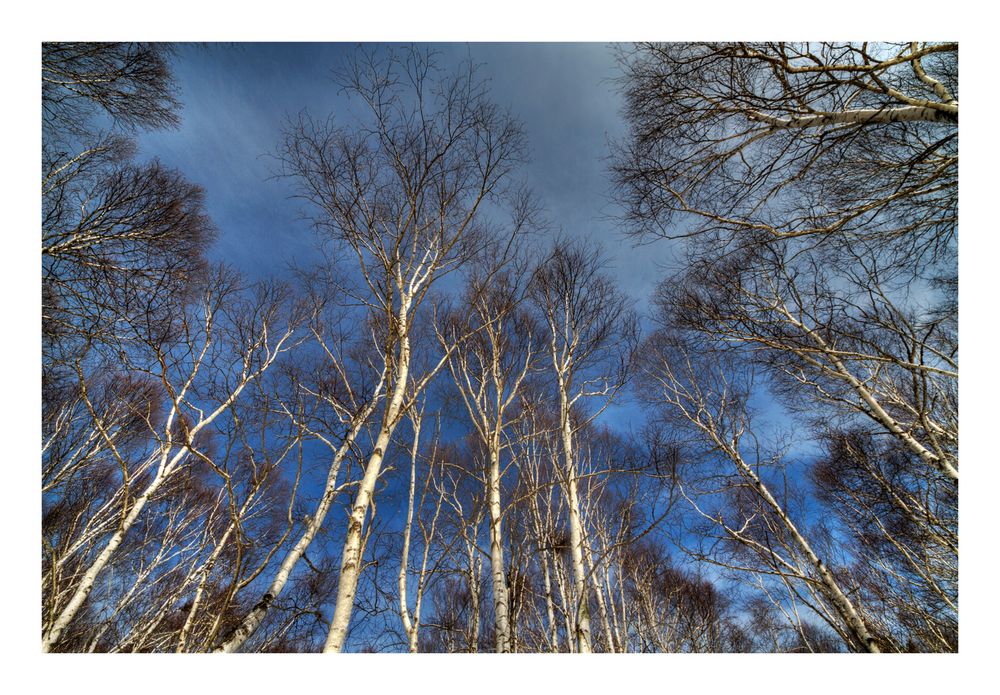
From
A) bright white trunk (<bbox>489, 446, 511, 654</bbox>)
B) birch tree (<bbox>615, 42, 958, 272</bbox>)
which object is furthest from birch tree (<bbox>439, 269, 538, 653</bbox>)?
birch tree (<bbox>615, 42, 958, 272</bbox>)

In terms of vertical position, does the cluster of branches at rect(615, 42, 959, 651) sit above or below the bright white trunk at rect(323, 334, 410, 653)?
above

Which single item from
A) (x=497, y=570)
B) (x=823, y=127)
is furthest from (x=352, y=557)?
(x=823, y=127)

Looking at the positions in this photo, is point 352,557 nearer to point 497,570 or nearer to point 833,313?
point 497,570

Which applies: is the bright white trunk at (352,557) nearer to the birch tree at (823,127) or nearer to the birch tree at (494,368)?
the birch tree at (494,368)

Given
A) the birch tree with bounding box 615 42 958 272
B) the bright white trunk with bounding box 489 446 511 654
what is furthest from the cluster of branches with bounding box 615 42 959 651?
the bright white trunk with bounding box 489 446 511 654

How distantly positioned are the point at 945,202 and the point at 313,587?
645cm

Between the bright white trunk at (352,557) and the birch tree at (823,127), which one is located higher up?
the birch tree at (823,127)

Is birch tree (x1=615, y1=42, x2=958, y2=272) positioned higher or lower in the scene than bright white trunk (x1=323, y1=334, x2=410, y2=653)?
higher

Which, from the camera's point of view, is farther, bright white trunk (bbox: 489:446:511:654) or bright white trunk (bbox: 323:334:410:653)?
bright white trunk (bbox: 489:446:511:654)

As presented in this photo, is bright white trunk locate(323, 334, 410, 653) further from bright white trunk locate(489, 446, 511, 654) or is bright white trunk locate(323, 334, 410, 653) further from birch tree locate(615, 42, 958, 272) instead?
birch tree locate(615, 42, 958, 272)

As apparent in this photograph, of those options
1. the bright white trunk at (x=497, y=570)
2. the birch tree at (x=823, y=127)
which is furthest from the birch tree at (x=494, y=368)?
the birch tree at (x=823, y=127)
